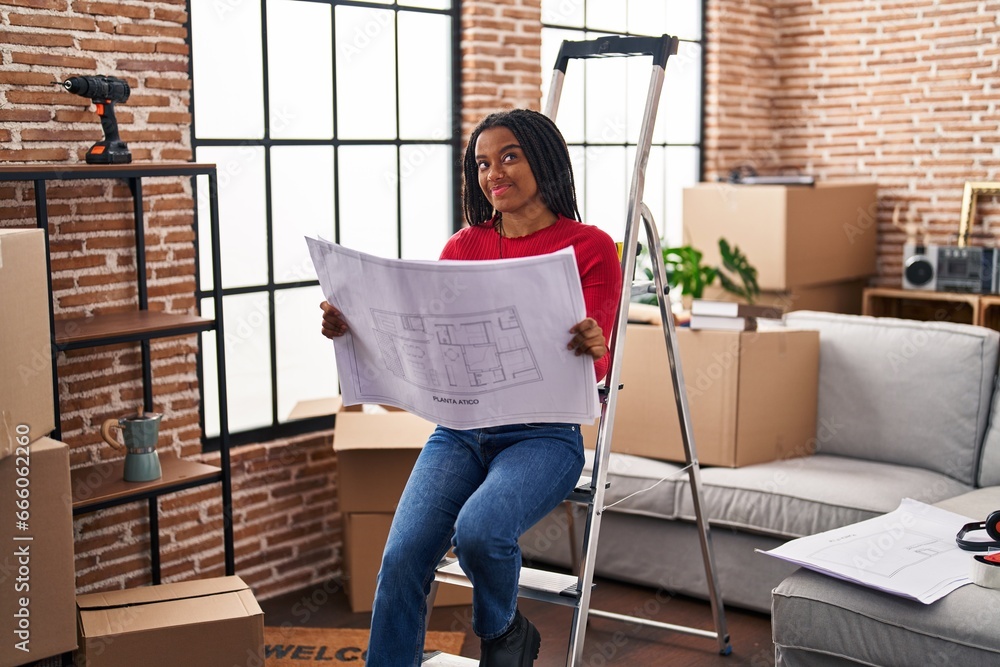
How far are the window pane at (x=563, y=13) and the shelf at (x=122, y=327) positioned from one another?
2.39 metres

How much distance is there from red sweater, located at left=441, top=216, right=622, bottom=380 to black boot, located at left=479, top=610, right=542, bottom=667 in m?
→ 0.52

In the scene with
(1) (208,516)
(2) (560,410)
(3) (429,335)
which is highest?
(3) (429,335)

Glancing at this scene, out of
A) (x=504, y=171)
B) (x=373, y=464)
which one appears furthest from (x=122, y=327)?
(x=504, y=171)

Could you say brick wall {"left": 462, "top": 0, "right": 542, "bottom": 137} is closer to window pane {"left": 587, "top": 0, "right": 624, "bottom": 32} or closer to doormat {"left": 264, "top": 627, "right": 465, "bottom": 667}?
window pane {"left": 587, "top": 0, "right": 624, "bottom": 32}

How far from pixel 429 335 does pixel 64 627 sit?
47.6 inches

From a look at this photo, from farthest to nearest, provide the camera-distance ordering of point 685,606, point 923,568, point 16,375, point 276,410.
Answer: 1. point 276,410
2. point 685,606
3. point 923,568
4. point 16,375

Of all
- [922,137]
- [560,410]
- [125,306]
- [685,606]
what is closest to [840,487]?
[685,606]

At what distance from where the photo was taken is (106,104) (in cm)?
279

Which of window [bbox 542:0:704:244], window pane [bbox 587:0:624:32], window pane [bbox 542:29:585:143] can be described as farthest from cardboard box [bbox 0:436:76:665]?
window pane [bbox 587:0:624:32]

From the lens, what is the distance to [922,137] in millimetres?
5668

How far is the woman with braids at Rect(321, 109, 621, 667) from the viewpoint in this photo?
193 centimetres

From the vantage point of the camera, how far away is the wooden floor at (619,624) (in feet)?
9.68

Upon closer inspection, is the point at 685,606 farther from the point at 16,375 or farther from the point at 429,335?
the point at 16,375

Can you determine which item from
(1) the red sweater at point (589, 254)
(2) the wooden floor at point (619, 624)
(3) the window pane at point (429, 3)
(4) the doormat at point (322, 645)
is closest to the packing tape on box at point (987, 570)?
(2) the wooden floor at point (619, 624)
